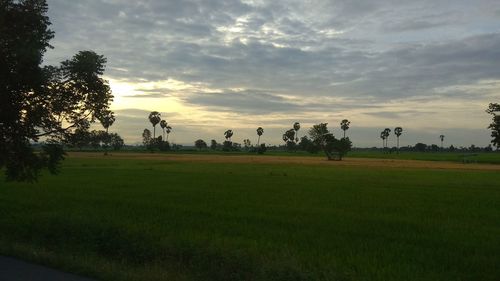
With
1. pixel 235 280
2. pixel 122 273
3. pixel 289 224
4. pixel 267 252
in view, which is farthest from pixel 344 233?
pixel 122 273

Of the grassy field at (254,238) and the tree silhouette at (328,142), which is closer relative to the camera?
the grassy field at (254,238)

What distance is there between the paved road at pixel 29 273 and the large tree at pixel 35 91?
524 cm

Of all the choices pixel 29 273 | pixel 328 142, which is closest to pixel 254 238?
pixel 29 273

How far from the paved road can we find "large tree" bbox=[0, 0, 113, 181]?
17.2ft

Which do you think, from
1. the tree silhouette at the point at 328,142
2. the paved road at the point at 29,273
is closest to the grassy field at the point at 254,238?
the paved road at the point at 29,273

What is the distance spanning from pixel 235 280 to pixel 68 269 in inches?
126

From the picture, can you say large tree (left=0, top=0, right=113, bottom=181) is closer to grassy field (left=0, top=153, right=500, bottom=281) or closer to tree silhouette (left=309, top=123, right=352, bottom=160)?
grassy field (left=0, top=153, right=500, bottom=281)

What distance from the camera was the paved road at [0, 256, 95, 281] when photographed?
884cm

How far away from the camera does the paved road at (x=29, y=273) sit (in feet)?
29.0

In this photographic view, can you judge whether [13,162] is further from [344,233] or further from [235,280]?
[344,233]

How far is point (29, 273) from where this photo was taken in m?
9.20

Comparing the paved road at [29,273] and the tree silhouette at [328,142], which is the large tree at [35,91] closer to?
the paved road at [29,273]

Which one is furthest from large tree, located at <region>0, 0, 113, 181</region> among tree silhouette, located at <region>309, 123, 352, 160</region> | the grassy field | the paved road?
tree silhouette, located at <region>309, 123, 352, 160</region>

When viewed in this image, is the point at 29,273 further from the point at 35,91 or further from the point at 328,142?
the point at 328,142
